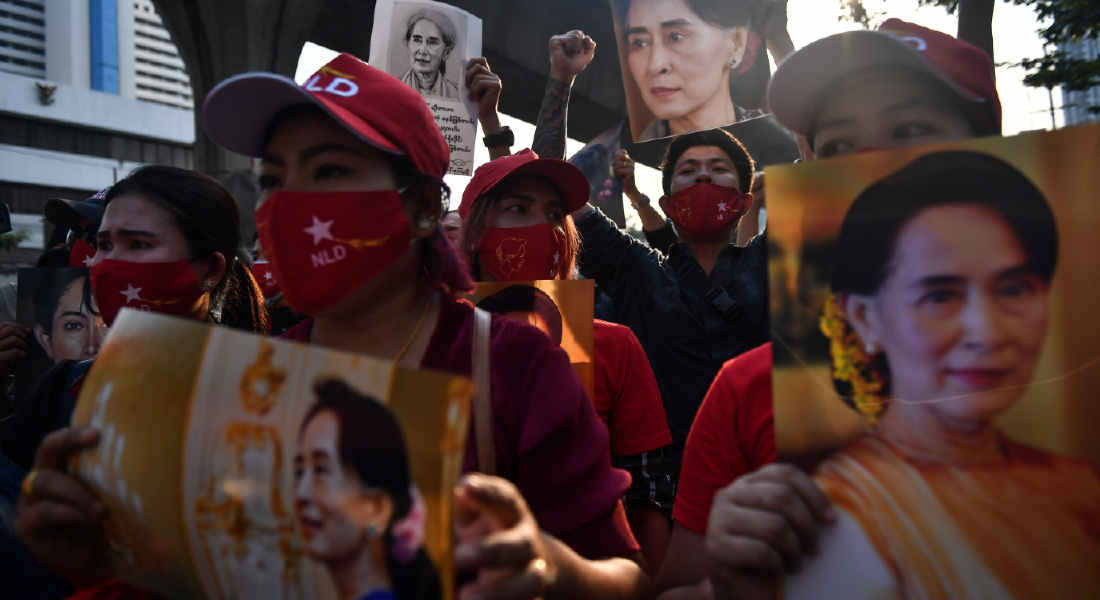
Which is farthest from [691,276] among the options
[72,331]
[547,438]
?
[72,331]

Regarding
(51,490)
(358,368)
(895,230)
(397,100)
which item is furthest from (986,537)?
(51,490)

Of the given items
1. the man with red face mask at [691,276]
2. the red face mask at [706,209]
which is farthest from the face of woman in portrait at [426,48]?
the red face mask at [706,209]

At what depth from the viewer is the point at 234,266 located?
244 centimetres

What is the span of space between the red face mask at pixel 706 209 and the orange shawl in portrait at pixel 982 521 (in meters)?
2.39

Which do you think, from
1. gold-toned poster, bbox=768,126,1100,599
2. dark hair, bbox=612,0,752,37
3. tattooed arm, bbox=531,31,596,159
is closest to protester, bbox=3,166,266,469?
tattooed arm, bbox=531,31,596,159

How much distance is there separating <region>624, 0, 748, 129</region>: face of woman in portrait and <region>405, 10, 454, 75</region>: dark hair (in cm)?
103

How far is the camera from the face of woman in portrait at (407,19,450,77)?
3.49 m

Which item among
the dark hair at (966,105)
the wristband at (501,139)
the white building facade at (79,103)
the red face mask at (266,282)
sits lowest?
the red face mask at (266,282)

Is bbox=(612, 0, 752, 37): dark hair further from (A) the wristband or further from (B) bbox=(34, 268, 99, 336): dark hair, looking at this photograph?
(B) bbox=(34, 268, 99, 336): dark hair

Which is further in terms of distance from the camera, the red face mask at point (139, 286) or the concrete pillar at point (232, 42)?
the concrete pillar at point (232, 42)

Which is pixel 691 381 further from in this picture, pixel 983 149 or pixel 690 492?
pixel 983 149

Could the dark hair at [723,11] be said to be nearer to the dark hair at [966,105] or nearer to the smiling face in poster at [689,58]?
the smiling face in poster at [689,58]

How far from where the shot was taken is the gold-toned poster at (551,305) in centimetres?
222

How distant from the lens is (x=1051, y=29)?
8039mm
